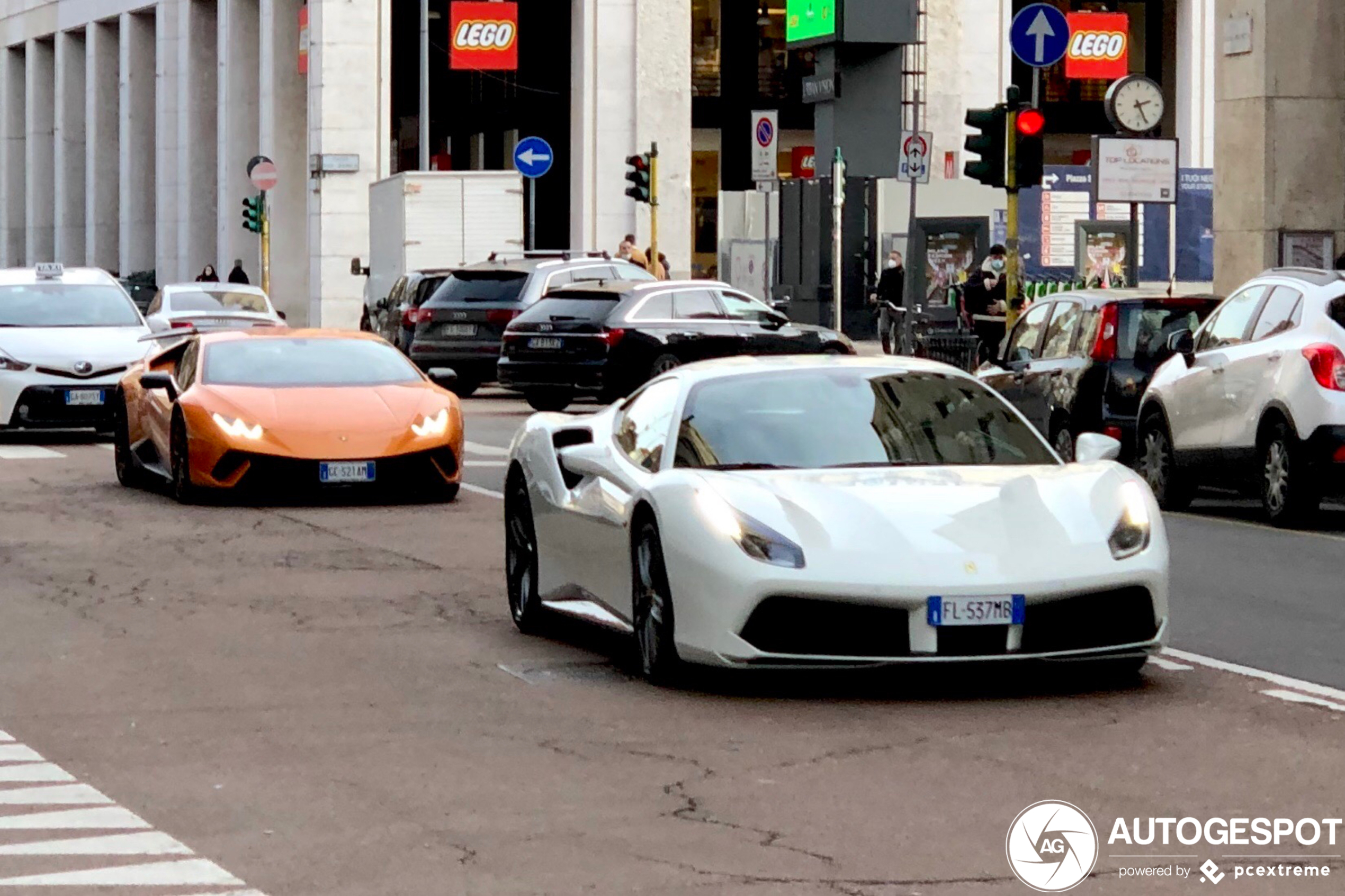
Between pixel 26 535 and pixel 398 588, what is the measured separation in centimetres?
407

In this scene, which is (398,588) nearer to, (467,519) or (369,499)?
(467,519)

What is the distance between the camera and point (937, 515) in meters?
9.90

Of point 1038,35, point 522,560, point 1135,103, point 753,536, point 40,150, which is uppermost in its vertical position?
point 40,150

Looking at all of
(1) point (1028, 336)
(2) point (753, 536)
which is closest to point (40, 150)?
(1) point (1028, 336)

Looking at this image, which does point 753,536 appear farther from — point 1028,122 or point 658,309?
point 658,309

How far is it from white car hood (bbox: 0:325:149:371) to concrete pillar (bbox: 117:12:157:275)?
5628 centimetres

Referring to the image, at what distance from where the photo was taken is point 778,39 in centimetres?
6538

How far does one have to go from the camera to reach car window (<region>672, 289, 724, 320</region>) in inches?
1249

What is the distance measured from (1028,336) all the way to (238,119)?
51.8m

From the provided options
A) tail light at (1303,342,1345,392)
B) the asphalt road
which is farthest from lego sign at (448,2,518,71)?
the asphalt road

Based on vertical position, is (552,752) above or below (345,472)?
below

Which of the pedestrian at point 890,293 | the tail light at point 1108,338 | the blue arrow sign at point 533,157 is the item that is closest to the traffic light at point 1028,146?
the tail light at point 1108,338

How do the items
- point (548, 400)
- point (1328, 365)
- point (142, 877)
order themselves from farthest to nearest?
point (548, 400) → point (1328, 365) → point (142, 877)

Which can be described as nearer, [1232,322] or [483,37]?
[1232,322]
